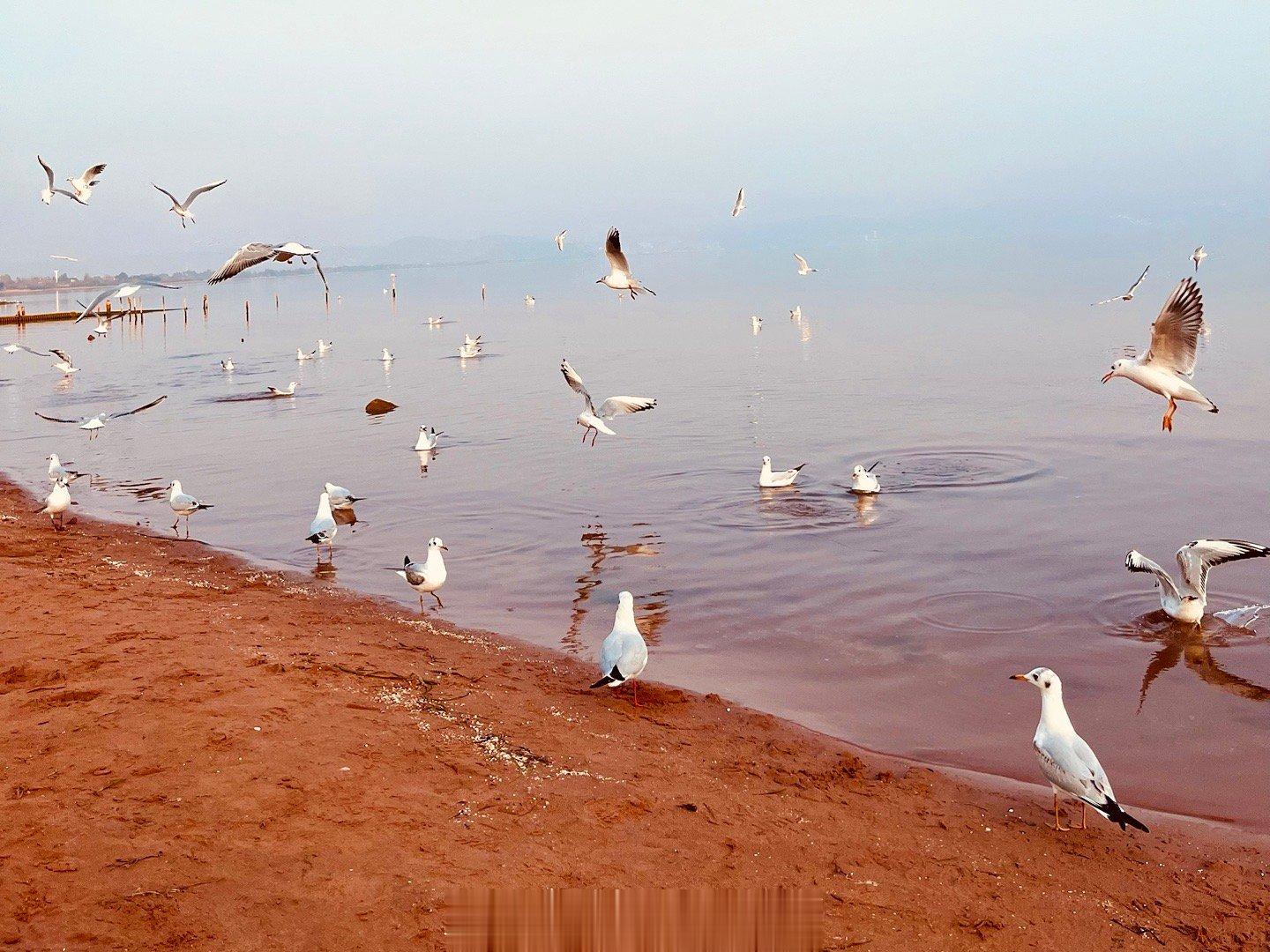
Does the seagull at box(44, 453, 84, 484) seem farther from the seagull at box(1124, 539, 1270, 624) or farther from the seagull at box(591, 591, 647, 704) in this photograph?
the seagull at box(1124, 539, 1270, 624)

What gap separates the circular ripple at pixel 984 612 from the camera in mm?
10570

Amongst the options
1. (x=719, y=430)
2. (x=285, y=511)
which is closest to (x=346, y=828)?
(x=285, y=511)

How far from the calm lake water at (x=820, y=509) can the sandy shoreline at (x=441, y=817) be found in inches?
47.8

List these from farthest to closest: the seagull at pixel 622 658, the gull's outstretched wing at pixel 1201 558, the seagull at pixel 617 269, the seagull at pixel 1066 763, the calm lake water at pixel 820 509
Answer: the seagull at pixel 617 269
the gull's outstretched wing at pixel 1201 558
the calm lake water at pixel 820 509
the seagull at pixel 622 658
the seagull at pixel 1066 763

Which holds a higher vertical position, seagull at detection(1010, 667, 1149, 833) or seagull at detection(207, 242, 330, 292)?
seagull at detection(207, 242, 330, 292)

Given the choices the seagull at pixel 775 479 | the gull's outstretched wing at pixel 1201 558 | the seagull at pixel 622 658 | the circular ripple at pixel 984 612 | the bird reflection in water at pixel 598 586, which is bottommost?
the bird reflection in water at pixel 598 586

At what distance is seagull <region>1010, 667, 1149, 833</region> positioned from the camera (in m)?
6.19

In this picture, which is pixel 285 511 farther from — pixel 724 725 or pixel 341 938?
pixel 341 938

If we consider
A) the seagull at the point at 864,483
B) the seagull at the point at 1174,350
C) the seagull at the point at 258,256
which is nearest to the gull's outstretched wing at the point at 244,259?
the seagull at the point at 258,256

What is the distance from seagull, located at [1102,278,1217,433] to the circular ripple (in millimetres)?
2399

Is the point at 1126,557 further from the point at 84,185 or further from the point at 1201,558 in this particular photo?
the point at 84,185

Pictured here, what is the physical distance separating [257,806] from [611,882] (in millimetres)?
1896

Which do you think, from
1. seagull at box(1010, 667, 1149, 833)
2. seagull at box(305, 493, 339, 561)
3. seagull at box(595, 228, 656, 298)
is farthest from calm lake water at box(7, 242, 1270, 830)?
seagull at box(595, 228, 656, 298)

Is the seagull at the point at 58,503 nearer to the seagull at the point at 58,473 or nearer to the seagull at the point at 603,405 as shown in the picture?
the seagull at the point at 58,473
